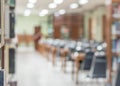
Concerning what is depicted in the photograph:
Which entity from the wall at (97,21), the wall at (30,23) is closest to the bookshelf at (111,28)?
the wall at (97,21)

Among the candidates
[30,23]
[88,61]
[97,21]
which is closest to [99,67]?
[88,61]

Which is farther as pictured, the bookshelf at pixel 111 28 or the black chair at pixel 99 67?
the bookshelf at pixel 111 28

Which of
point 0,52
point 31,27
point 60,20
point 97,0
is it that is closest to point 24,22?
point 31,27

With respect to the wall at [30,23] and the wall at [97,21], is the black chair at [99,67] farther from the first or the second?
the wall at [30,23]

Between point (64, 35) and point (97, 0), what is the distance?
9.50m

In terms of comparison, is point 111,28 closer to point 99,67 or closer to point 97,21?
point 99,67

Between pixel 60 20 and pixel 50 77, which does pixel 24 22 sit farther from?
pixel 50 77

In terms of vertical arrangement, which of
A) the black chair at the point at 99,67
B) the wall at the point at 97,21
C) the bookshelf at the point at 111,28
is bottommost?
the black chair at the point at 99,67

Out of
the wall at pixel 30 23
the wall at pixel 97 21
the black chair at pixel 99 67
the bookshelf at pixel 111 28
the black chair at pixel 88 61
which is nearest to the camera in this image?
the black chair at pixel 99 67

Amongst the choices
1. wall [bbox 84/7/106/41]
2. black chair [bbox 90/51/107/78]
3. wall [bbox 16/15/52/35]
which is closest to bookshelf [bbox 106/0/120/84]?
black chair [bbox 90/51/107/78]

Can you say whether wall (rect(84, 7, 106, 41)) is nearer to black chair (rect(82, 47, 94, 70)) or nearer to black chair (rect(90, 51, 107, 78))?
black chair (rect(82, 47, 94, 70))

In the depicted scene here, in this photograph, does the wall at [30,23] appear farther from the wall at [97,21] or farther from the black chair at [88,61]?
the black chair at [88,61]

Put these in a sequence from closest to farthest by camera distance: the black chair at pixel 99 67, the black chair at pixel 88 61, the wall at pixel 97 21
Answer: the black chair at pixel 99 67 < the black chair at pixel 88 61 < the wall at pixel 97 21

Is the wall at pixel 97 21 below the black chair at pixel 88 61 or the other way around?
the other way around
